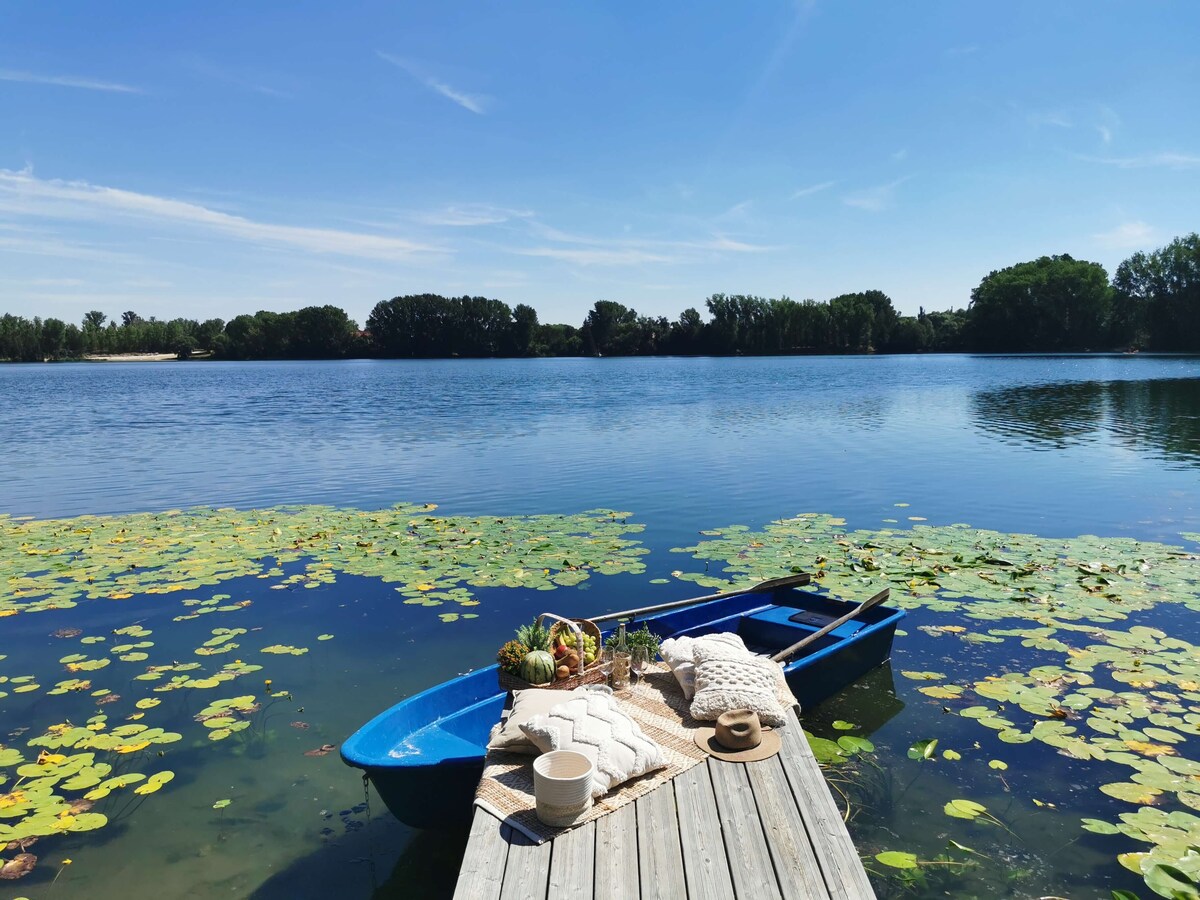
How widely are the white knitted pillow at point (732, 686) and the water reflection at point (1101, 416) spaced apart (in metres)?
22.4

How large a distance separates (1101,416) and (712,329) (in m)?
110

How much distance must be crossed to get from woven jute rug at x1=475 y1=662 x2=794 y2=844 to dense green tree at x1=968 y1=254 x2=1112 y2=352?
127 metres

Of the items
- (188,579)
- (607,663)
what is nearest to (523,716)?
(607,663)

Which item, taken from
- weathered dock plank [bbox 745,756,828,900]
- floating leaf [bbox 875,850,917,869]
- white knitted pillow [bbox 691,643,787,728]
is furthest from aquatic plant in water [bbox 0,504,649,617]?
floating leaf [bbox 875,850,917,869]

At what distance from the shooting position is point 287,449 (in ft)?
92.2

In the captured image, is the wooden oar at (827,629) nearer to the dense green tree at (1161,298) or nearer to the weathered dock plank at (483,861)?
the weathered dock plank at (483,861)

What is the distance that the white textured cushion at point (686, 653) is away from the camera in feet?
22.4

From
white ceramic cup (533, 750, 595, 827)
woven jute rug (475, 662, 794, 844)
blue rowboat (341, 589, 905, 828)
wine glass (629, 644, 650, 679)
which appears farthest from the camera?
wine glass (629, 644, 650, 679)

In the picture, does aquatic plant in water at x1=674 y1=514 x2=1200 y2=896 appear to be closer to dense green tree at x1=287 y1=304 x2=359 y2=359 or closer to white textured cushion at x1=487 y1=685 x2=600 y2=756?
white textured cushion at x1=487 y1=685 x2=600 y2=756

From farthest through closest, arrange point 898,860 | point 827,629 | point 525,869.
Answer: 1. point 827,629
2. point 898,860
3. point 525,869

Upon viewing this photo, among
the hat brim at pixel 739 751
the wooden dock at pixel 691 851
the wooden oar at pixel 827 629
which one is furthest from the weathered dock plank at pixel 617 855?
the wooden oar at pixel 827 629

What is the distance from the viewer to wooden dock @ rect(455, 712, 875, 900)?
4266mm

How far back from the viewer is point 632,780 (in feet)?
17.6

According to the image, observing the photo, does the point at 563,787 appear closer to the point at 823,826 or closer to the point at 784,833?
the point at 784,833
